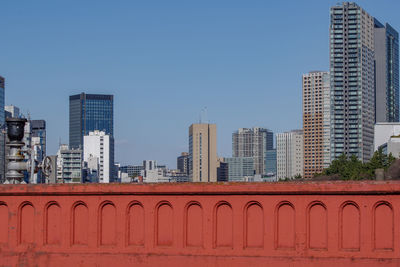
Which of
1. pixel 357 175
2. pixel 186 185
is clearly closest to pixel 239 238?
pixel 186 185

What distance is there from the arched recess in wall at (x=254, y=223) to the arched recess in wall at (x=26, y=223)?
5.85 meters

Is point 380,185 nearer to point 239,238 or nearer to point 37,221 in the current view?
point 239,238

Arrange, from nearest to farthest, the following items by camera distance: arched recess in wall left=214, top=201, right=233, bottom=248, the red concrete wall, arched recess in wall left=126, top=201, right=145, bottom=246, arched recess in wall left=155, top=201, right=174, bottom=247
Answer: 1. the red concrete wall
2. arched recess in wall left=214, top=201, right=233, bottom=248
3. arched recess in wall left=155, top=201, right=174, bottom=247
4. arched recess in wall left=126, top=201, right=145, bottom=246

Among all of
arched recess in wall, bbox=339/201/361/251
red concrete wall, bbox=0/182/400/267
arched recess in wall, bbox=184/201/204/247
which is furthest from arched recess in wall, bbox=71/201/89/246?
arched recess in wall, bbox=339/201/361/251

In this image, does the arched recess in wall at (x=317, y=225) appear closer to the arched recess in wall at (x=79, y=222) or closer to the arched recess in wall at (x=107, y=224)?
the arched recess in wall at (x=107, y=224)

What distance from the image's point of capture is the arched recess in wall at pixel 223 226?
18.6 meters

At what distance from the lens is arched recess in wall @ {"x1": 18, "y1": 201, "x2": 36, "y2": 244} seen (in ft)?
64.7

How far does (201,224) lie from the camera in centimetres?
1872

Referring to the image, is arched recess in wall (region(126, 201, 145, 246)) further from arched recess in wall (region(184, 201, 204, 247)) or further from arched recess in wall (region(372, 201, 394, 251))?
arched recess in wall (region(372, 201, 394, 251))

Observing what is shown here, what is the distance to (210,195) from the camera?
18594mm

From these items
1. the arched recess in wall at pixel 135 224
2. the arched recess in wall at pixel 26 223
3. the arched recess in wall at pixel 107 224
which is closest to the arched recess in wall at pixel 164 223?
the arched recess in wall at pixel 135 224

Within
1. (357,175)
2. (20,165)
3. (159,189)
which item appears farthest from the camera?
(357,175)

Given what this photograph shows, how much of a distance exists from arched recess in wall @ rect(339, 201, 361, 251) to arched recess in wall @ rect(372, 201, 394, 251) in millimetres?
414

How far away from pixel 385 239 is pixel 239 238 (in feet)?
11.9
